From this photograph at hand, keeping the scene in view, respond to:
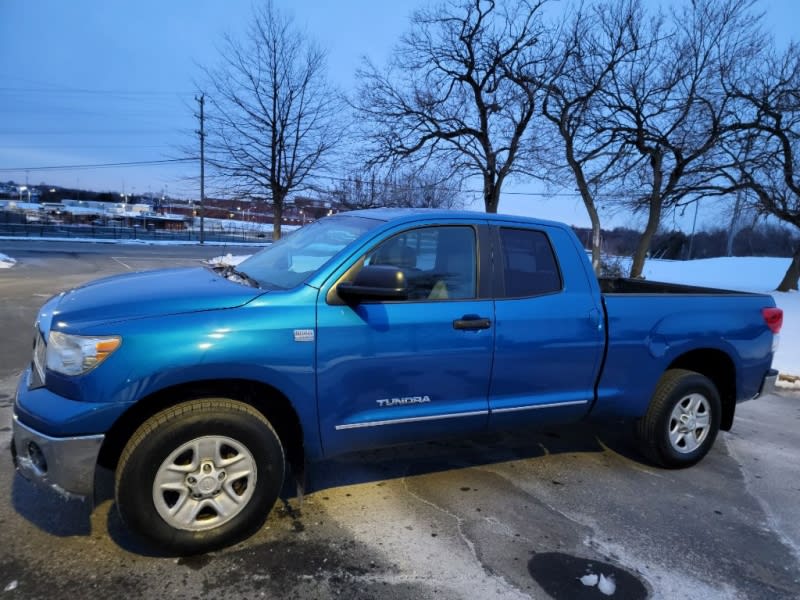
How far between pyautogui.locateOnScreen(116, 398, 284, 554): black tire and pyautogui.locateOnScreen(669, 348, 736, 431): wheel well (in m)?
3.18

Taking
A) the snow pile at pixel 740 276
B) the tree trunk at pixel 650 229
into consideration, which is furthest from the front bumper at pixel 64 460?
the tree trunk at pixel 650 229

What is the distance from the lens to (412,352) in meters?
3.01

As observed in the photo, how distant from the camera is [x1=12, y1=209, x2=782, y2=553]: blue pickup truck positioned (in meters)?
2.50

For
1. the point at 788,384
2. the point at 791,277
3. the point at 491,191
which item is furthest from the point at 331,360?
the point at 791,277

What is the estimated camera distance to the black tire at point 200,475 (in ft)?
8.29

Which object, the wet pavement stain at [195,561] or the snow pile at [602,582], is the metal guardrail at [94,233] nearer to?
the wet pavement stain at [195,561]

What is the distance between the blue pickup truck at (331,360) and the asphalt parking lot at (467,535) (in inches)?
11.0

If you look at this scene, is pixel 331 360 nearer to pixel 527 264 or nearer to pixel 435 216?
pixel 435 216

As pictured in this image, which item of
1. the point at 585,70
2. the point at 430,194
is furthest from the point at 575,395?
the point at 430,194

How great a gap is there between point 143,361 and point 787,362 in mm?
9663

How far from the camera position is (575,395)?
11.8 feet

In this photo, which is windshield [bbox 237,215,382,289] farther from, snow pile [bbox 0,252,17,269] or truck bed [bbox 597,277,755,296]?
snow pile [bbox 0,252,17,269]

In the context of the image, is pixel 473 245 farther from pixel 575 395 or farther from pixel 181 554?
pixel 181 554

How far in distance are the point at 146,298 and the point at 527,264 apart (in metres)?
2.32
